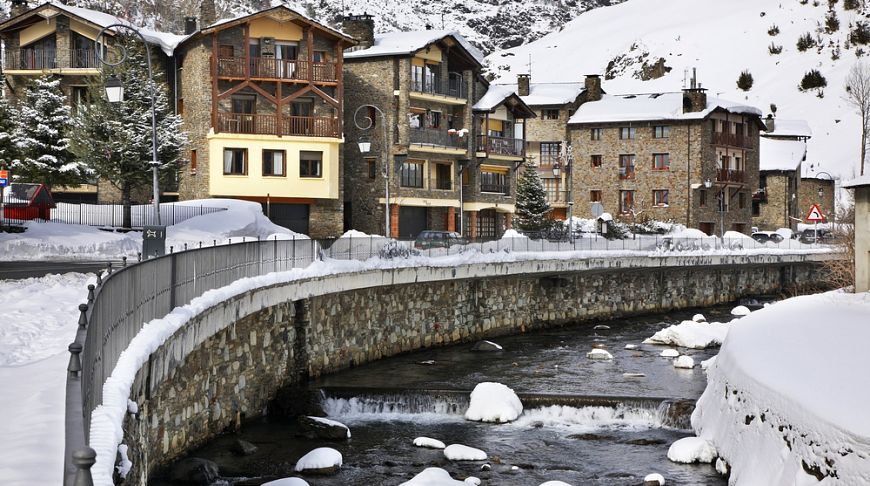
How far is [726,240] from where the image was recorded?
58.9 meters

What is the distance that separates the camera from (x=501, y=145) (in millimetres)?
65250

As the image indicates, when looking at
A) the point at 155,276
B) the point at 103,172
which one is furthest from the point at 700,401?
the point at 103,172

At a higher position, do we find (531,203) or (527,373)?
(531,203)

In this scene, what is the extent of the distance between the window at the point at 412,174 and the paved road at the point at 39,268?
102ft

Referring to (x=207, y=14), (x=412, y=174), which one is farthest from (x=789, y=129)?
(x=207, y=14)

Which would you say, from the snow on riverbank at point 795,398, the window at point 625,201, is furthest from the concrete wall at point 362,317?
the window at point 625,201

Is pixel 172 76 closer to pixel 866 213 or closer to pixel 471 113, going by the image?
pixel 471 113

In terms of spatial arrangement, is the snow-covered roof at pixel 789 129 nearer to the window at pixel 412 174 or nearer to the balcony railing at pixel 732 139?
the balcony railing at pixel 732 139

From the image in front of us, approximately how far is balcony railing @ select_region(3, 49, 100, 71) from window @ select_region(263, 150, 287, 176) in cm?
1080

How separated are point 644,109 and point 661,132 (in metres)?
2.36

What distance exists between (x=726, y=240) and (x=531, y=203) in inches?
510

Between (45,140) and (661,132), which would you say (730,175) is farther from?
(45,140)

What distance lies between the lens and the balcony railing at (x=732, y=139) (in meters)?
77.7

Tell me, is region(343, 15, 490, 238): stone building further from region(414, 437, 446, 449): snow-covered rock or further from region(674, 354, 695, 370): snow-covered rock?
region(414, 437, 446, 449): snow-covered rock
